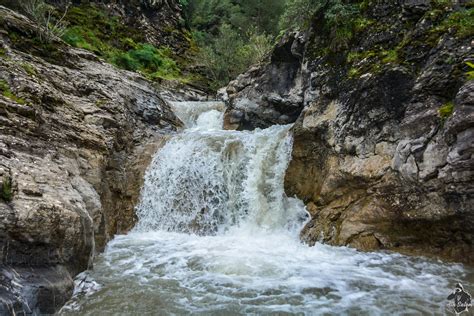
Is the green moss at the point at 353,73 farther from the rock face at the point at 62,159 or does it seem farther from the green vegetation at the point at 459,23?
the rock face at the point at 62,159

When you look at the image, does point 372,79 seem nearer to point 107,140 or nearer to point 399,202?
point 399,202

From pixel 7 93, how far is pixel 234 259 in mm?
6367

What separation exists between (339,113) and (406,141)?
223 centimetres

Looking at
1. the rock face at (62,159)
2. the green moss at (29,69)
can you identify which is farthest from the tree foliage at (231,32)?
the green moss at (29,69)

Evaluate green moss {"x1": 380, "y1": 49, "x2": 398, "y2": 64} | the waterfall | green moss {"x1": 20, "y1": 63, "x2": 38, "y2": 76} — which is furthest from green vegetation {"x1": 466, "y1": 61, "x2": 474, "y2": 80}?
green moss {"x1": 20, "y1": 63, "x2": 38, "y2": 76}

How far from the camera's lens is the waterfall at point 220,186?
10047 millimetres

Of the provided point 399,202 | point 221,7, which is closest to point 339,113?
point 399,202

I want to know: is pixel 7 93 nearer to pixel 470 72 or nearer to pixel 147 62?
pixel 470 72

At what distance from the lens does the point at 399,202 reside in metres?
7.52

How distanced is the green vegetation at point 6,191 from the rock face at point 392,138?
260 inches

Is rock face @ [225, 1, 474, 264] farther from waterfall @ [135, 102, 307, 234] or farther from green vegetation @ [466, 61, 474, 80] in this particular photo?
waterfall @ [135, 102, 307, 234]

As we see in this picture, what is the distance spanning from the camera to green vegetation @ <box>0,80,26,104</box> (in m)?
7.39

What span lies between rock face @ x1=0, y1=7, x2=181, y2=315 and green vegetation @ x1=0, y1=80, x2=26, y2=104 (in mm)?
31

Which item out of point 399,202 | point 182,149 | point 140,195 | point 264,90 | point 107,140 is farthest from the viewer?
point 264,90
